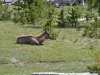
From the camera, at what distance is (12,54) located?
52.2 ft

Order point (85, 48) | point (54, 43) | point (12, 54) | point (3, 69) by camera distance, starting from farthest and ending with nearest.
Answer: point (54, 43), point (85, 48), point (12, 54), point (3, 69)

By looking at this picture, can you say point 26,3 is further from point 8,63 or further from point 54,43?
point 8,63

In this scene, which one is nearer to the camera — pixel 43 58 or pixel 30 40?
pixel 43 58

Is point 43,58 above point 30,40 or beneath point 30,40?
beneath

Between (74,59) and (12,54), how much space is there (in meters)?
2.45

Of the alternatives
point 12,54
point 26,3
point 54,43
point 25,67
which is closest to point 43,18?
point 26,3

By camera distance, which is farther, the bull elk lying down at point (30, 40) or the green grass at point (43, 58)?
the bull elk lying down at point (30, 40)

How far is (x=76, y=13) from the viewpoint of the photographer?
30766 millimetres

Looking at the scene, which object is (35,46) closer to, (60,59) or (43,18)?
(60,59)

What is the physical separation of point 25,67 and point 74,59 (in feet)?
8.18

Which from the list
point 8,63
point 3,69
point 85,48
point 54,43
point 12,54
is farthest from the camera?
point 54,43

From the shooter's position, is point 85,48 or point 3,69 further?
point 85,48

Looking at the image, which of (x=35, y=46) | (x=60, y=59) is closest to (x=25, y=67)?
(x=60, y=59)

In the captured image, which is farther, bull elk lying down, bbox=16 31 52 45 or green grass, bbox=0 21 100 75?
bull elk lying down, bbox=16 31 52 45
